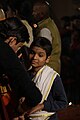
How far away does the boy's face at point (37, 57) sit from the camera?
3.63 metres

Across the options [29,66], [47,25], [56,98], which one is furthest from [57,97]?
[47,25]

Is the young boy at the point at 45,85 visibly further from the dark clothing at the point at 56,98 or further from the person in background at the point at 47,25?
the person in background at the point at 47,25

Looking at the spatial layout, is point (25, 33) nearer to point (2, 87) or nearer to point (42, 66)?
point (42, 66)

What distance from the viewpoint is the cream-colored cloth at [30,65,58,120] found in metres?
3.46

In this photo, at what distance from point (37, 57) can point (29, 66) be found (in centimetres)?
10

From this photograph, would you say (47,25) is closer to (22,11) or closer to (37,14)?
(37,14)

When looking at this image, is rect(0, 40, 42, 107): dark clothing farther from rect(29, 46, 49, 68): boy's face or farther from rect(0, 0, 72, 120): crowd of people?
rect(29, 46, 49, 68): boy's face

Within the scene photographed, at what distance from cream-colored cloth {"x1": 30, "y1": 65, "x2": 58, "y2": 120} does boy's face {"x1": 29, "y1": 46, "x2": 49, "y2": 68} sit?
0.16 ft

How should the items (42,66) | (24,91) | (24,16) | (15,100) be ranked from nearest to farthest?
1. (24,91)
2. (15,100)
3. (42,66)
4. (24,16)

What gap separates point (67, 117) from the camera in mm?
4281

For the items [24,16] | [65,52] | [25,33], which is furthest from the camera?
[65,52]

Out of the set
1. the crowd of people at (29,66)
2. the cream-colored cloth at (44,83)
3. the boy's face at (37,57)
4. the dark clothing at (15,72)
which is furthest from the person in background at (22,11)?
the dark clothing at (15,72)

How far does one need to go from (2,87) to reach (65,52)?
5250 millimetres

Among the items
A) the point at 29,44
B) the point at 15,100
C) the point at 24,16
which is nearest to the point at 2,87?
the point at 15,100
